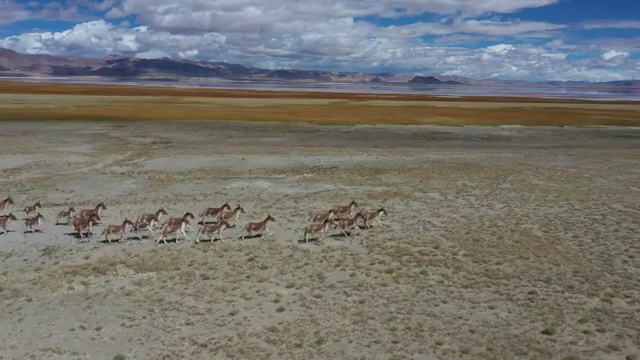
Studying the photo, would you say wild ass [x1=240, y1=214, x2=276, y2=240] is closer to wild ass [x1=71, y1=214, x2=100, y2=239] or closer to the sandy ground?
the sandy ground

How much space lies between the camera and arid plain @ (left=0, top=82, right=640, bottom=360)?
11.3 metres

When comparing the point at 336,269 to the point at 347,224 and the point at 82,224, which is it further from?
the point at 82,224

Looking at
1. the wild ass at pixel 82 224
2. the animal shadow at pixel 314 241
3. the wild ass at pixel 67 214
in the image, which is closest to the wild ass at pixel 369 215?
the animal shadow at pixel 314 241

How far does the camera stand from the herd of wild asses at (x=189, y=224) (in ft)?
57.6

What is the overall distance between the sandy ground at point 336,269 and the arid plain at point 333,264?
58 mm

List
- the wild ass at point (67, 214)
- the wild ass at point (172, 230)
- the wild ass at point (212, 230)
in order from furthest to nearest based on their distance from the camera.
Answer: the wild ass at point (67, 214) < the wild ass at point (212, 230) < the wild ass at point (172, 230)

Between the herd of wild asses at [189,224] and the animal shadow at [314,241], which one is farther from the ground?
the herd of wild asses at [189,224]

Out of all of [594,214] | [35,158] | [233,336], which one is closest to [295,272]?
[233,336]

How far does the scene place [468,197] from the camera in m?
24.0

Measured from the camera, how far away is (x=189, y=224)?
1914 cm

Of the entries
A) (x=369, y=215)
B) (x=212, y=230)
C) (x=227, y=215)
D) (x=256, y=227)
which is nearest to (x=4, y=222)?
(x=212, y=230)

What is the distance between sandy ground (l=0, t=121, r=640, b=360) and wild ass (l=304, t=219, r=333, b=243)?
0.48 m

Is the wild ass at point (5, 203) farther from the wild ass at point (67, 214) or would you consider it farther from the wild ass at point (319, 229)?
the wild ass at point (319, 229)

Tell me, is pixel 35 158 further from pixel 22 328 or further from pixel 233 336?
pixel 233 336
